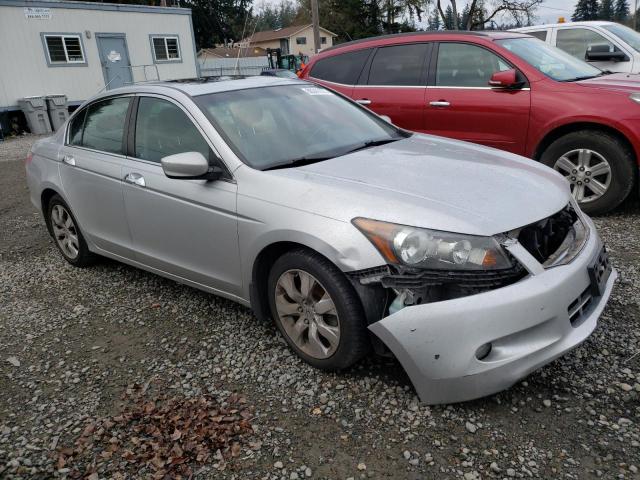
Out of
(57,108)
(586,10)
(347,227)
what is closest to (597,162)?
(347,227)

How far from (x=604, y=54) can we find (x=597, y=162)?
138 inches

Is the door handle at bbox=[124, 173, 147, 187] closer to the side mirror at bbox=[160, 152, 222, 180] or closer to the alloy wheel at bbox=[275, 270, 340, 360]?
the side mirror at bbox=[160, 152, 222, 180]

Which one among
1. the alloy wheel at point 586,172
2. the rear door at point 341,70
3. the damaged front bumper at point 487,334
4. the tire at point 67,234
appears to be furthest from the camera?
the rear door at point 341,70

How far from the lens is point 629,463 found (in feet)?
7.11

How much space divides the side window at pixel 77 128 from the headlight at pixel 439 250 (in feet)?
10.4

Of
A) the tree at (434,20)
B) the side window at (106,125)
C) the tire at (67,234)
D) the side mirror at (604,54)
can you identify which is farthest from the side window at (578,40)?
the tree at (434,20)

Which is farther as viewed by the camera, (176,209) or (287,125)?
(287,125)

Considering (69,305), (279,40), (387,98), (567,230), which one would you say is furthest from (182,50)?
(279,40)

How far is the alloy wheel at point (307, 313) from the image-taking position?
2.72m

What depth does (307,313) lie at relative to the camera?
284 centimetres

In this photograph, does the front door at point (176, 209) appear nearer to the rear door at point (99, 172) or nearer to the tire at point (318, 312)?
the rear door at point (99, 172)

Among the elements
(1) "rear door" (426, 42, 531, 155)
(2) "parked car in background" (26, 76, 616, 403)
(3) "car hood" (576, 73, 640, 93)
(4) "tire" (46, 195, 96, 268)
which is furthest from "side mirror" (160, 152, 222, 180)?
(3) "car hood" (576, 73, 640, 93)

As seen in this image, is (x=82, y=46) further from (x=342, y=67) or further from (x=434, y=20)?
(x=434, y=20)

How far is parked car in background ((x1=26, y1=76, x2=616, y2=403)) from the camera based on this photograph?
2.35 meters
